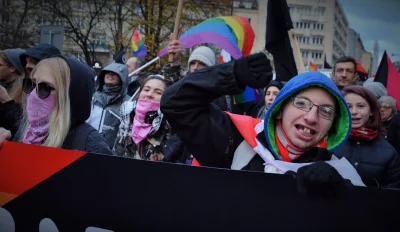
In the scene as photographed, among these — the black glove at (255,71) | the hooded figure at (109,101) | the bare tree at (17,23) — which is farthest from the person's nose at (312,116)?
the bare tree at (17,23)

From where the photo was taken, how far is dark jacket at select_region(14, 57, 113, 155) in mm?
2283

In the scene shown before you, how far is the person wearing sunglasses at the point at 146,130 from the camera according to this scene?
12.4ft

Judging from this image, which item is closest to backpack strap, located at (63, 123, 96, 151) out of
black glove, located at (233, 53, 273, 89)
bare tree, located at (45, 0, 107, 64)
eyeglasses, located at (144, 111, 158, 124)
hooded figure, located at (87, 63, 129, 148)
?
black glove, located at (233, 53, 273, 89)

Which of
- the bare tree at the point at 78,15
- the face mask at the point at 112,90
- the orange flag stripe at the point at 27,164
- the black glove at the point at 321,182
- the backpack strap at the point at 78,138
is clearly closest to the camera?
the black glove at the point at 321,182

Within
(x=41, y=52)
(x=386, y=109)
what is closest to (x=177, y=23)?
(x=41, y=52)

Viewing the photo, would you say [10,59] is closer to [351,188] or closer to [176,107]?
[176,107]

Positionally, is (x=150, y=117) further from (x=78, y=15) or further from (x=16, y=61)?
(x=78, y=15)

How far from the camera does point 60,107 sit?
7.57 feet

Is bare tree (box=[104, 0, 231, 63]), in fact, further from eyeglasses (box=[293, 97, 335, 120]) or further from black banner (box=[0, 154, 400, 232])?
black banner (box=[0, 154, 400, 232])

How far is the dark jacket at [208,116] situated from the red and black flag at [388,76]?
5.19m

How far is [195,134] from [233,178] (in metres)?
0.61

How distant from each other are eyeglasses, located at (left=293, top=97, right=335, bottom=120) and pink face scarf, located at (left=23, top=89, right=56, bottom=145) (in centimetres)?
141

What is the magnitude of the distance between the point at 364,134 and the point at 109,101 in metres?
2.85

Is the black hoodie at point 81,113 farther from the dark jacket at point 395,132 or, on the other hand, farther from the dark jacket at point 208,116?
the dark jacket at point 395,132
